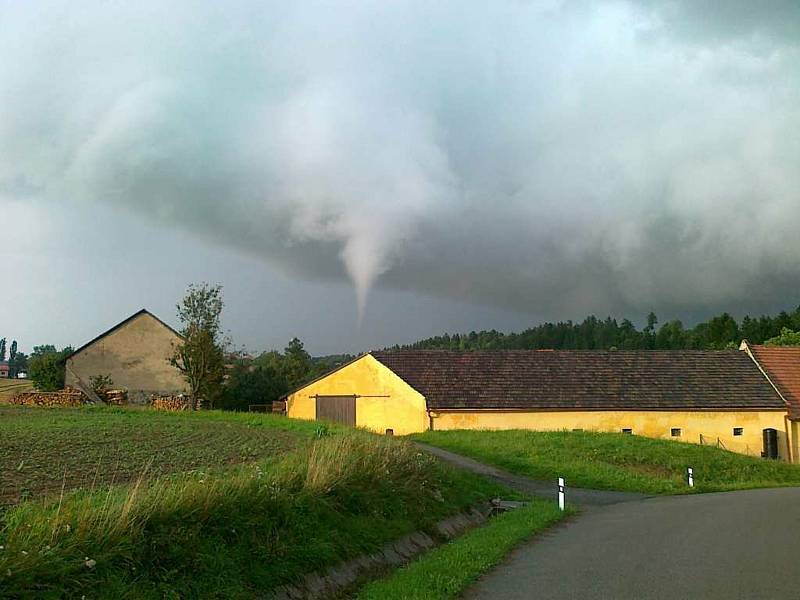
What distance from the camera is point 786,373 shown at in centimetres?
4978

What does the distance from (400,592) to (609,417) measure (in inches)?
1527


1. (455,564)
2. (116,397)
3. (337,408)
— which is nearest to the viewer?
(455,564)

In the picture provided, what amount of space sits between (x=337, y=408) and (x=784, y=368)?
27998mm

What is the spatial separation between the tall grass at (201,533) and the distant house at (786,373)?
40.0 metres

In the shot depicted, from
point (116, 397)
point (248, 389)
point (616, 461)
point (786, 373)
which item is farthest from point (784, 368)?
point (116, 397)

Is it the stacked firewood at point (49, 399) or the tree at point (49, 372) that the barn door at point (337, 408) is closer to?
the stacked firewood at point (49, 399)

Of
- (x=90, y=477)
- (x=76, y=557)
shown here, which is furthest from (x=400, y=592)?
(x=90, y=477)

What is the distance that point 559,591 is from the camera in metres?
9.40

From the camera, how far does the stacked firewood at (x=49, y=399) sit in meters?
48.0

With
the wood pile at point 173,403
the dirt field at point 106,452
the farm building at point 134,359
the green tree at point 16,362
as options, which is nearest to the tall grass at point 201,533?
the dirt field at point 106,452

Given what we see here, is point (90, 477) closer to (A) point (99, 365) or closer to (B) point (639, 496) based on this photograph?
(B) point (639, 496)

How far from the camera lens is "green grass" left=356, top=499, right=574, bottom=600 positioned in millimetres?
9117

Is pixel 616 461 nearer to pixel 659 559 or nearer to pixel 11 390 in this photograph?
pixel 659 559

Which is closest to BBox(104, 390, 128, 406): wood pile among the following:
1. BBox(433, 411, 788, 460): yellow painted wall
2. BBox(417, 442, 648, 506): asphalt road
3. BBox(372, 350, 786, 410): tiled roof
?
BBox(372, 350, 786, 410): tiled roof
